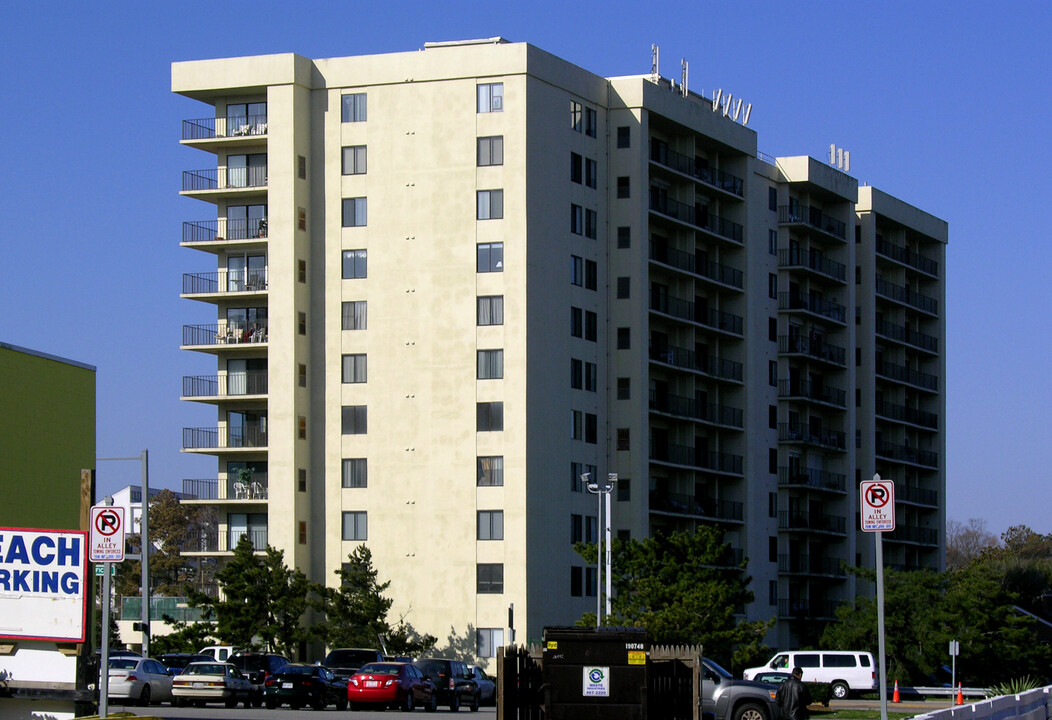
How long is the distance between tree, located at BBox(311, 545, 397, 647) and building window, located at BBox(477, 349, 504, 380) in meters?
10.3

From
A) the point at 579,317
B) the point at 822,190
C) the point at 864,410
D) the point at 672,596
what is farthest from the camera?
the point at 864,410

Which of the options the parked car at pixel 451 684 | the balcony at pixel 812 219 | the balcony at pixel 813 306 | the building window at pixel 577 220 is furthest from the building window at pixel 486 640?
the balcony at pixel 812 219

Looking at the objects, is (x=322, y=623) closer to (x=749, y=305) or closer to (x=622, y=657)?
(x=749, y=305)

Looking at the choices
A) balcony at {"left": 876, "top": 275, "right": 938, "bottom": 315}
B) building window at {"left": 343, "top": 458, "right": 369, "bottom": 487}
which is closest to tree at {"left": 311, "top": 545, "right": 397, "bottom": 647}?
building window at {"left": 343, "top": 458, "right": 369, "bottom": 487}

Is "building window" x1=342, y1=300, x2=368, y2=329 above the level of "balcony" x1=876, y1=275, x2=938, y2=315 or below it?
below

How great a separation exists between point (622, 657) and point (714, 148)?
2749 inches

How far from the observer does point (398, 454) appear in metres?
75.2

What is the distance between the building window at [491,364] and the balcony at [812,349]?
25690mm

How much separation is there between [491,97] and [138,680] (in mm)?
38213

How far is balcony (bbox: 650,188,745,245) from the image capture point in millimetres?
83625

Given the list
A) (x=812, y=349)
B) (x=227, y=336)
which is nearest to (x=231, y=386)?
(x=227, y=336)

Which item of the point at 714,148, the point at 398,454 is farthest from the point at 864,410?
the point at 398,454

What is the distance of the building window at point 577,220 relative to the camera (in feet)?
256

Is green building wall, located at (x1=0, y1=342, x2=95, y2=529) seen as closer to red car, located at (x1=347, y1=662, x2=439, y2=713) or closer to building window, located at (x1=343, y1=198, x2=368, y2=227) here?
red car, located at (x1=347, y1=662, x2=439, y2=713)
